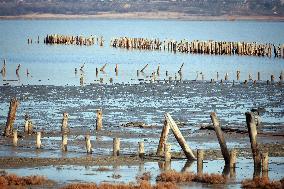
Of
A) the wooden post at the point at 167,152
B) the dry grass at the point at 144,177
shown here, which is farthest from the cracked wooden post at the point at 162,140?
the dry grass at the point at 144,177

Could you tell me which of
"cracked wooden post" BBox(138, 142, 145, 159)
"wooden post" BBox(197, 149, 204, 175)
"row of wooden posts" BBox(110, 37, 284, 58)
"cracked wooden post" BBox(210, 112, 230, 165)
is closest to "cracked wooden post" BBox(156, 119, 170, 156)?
"cracked wooden post" BBox(138, 142, 145, 159)

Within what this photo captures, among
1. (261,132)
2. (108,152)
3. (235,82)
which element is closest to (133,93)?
(235,82)

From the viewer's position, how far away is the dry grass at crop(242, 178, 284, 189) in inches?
1061

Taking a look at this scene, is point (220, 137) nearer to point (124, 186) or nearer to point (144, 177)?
point (144, 177)

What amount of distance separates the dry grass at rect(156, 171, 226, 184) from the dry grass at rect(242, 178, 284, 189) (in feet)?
2.85

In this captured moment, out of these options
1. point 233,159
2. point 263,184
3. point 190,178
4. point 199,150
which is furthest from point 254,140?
point 263,184

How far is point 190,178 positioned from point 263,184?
2.58 m

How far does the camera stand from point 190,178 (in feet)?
94.5

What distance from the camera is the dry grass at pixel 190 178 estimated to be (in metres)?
28.4

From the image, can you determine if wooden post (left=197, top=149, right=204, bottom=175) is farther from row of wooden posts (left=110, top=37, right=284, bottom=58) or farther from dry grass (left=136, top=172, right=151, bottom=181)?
row of wooden posts (left=110, top=37, right=284, bottom=58)

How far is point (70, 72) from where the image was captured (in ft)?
279

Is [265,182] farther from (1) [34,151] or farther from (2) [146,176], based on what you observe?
(1) [34,151]

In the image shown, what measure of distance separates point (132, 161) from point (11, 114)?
933 centimetres

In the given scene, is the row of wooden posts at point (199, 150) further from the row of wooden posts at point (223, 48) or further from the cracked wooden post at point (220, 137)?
the row of wooden posts at point (223, 48)
